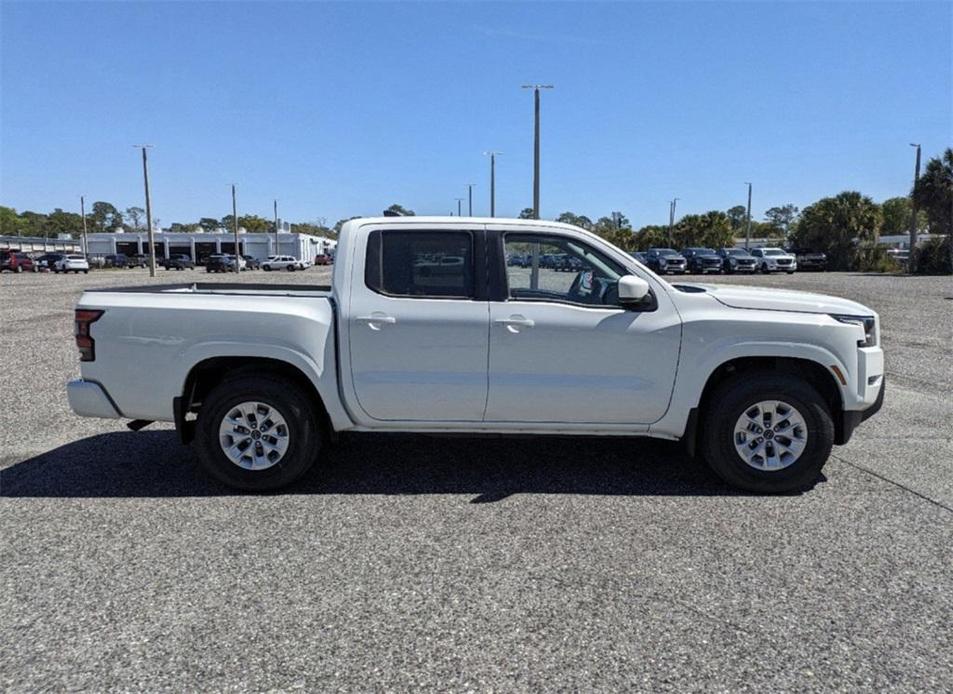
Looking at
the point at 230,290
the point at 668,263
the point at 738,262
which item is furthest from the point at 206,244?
the point at 230,290

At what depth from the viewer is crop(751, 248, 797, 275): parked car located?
43.1 m

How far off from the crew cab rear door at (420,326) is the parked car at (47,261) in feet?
199

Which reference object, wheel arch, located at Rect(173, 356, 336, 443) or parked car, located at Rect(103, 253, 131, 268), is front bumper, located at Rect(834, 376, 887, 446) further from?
parked car, located at Rect(103, 253, 131, 268)

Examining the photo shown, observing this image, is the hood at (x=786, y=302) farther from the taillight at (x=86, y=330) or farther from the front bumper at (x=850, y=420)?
the taillight at (x=86, y=330)

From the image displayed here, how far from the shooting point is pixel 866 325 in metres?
4.74

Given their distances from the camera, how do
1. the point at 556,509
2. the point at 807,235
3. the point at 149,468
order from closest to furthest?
the point at 556,509
the point at 149,468
the point at 807,235

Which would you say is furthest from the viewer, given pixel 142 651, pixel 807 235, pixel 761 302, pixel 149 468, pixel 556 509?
pixel 807 235

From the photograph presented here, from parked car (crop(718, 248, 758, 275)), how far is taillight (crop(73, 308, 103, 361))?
43.1 metres

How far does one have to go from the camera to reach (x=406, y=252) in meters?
4.76

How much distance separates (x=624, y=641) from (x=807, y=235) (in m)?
53.1

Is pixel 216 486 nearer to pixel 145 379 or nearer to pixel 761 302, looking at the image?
pixel 145 379

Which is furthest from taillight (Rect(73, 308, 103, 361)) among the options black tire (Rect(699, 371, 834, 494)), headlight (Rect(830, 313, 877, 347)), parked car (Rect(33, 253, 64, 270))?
parked car (Rect(33, 253, 64, 270))

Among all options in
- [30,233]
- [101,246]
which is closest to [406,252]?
[101,246]

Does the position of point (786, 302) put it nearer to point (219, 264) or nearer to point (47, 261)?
point (219, 264)
